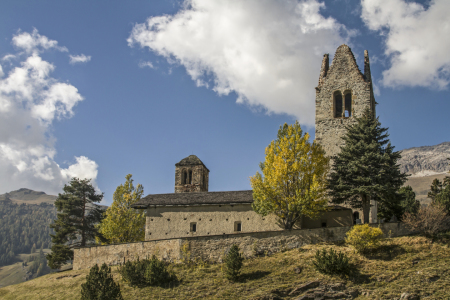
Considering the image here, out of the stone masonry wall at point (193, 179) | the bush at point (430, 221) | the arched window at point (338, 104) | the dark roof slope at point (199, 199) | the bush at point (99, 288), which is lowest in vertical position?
the bush at point (99, 288)

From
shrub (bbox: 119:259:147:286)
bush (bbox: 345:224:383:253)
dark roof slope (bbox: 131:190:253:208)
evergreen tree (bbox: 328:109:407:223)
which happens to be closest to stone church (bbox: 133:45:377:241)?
dark roof slope (bbox: 131:190:253:208)

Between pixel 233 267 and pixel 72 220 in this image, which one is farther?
pixel 72 220

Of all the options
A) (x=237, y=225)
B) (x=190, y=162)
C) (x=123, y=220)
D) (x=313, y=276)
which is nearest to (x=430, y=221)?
(x=313, y=276)

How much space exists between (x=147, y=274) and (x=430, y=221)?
63.0 feet

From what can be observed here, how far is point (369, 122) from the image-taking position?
30188 millimetres

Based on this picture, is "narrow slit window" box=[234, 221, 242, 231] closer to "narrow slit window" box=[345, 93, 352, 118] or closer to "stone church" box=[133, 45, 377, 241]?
"stone church" box=[133, 45, 377, 241]

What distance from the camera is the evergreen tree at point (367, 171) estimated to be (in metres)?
27.6

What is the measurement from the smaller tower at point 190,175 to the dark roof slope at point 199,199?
11.4 m

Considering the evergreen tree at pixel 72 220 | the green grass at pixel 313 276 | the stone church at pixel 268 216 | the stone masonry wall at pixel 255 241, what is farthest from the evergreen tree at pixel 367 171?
the evergreen tree at pixel 72 220

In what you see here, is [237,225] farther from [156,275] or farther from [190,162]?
[190,162]

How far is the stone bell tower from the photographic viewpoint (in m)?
36.0

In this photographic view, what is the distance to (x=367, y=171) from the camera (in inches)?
1107

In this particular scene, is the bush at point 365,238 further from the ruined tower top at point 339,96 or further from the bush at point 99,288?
the bush at point 99,288

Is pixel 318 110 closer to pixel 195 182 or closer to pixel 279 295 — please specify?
pixel 195 182
